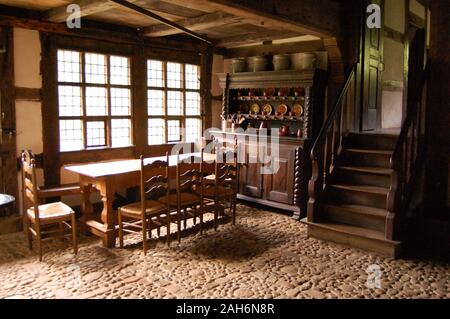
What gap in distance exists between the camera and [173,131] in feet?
22.4

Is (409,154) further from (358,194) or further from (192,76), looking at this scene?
(192,76)

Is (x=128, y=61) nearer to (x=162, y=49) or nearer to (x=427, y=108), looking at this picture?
(x=162, y=49)

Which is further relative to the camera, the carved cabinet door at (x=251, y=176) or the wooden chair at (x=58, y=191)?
the carved cabinet door at (x=251, y=176)

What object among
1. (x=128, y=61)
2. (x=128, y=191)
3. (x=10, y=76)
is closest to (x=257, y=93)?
(x=128, y=61)

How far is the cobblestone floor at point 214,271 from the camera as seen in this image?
11.1 feet

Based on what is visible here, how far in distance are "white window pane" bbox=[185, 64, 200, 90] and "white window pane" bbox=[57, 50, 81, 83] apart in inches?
76.3

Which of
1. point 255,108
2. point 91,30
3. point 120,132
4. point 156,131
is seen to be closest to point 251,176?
point 255,108

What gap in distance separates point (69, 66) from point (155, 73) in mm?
1431

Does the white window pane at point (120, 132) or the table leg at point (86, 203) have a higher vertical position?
the white window pane at point (120, 132)

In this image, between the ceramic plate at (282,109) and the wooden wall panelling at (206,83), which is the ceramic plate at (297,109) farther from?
the wooden wall panelling at (206,83)

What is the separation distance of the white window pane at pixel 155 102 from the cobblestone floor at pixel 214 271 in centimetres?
244

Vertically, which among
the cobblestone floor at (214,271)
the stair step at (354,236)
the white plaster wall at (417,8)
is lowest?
the cobblestone floor at (214,271)

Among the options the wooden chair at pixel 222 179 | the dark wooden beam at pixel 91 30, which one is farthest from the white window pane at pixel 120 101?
the wooden chair at pixel 222 179

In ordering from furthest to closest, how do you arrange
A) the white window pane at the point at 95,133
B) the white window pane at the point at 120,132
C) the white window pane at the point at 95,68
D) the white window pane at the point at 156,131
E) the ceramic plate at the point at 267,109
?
the ceramic plate at the point at 267,109 < the white window pane at the point at 156,131 < the white window pane at the point at 120,132 < the white window pane at the point at 95,133 < the white window pane at the point at 95,68
